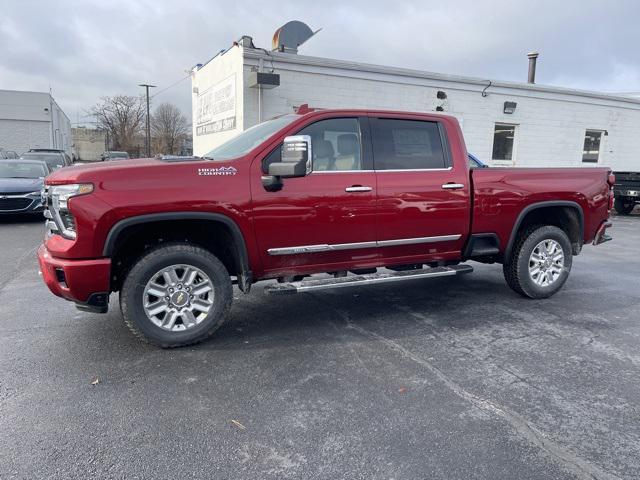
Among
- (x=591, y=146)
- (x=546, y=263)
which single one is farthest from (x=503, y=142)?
(x=546, y=263)

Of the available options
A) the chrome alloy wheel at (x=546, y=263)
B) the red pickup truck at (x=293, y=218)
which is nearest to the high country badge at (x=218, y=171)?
the red pickup truck at (x=293, y=218)

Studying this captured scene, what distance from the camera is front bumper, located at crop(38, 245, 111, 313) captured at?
368 cm

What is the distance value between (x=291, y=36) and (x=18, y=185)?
309 inches

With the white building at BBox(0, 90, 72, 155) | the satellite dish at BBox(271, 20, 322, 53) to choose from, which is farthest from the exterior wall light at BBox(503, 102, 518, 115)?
the white building at BBox(0, 90, 72, 155)

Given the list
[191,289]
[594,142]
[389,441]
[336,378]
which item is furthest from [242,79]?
[594,142]

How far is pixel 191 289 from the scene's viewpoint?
158 inches

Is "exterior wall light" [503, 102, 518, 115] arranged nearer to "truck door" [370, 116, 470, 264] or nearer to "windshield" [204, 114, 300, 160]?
"truck door" [370, 116, 470, 264]

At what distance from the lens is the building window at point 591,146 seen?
1741 centimetres

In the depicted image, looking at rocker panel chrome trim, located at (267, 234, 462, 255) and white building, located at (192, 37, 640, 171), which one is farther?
white building, located at (192, 37, 640, 171)

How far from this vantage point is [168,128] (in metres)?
68.4

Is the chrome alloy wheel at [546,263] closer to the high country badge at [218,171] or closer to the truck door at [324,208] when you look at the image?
the truck door at [324,208]

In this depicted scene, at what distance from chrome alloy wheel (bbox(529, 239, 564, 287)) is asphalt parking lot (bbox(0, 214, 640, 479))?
14.9 inches

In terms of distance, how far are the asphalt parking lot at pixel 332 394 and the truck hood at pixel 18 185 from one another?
6775mm

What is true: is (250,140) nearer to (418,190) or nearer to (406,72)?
(418,190)
